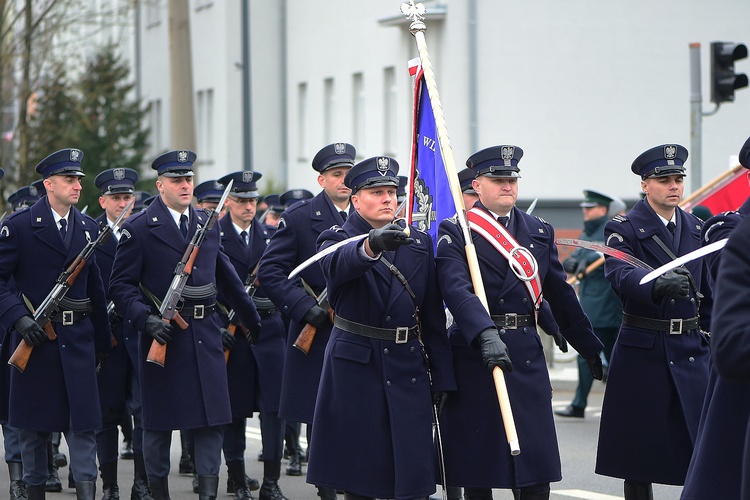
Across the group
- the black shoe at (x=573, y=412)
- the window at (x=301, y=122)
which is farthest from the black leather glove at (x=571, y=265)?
the window at (x=301, y=122)

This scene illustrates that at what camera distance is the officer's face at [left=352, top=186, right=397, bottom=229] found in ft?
23.1

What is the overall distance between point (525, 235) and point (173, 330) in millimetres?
2366

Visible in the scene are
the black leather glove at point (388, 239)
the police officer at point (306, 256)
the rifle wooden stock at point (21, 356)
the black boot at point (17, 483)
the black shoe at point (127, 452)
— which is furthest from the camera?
the black shoe at point (127, 452)

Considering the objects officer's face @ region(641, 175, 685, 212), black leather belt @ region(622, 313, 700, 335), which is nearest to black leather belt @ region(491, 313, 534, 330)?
black leather belt @ region(622, 313, 700, 335)

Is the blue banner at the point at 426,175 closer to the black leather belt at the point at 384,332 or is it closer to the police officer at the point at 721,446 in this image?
the black leather belt at the point at 384,332

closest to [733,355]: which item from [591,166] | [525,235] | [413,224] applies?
[525,235]

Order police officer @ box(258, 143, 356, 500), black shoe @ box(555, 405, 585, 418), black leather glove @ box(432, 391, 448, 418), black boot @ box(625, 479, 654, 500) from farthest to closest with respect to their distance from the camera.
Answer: black shoe @ box(555, 405, 585, 418) → police officer @ box(258, 143, 356, 500) → black boot @ box(625, 479, 654, 500) → black leather glove @ box(432, 391, 448, 418)

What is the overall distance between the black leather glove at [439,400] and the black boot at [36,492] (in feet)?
9.13

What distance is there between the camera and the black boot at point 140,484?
9461mm

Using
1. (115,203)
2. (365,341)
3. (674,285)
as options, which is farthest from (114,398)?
(674,285)

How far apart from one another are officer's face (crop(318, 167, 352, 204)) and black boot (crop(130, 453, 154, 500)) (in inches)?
84.4

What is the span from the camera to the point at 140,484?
9.51 meters

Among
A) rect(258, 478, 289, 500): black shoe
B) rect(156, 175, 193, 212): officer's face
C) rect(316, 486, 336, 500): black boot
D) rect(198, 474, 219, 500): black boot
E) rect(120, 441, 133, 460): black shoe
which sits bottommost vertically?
rect(120, 441, 133, 460): black shoe

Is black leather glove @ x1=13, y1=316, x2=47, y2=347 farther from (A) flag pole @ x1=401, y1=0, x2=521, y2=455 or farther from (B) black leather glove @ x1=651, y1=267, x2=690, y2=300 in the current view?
(B) black leather glove @ x1=651, y1=267, x2=690, y2=300
